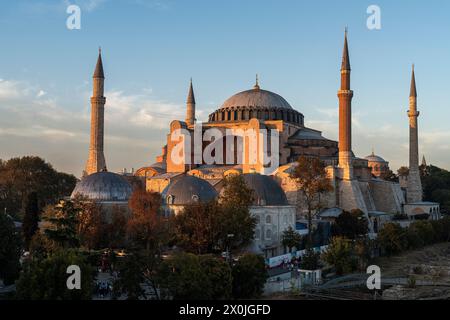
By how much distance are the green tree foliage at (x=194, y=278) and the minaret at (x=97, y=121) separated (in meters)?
18.1

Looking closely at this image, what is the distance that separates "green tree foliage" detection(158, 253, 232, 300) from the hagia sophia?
27.9ft

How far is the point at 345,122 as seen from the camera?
32812 mm

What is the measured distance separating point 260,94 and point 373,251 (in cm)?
1719

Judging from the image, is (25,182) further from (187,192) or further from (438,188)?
(438,188)

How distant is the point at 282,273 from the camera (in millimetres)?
19703

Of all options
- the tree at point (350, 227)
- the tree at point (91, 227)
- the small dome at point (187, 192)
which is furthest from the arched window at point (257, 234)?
the tree at point (91, 227)

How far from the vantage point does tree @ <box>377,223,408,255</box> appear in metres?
26.3

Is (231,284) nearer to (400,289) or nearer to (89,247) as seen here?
(400,289)

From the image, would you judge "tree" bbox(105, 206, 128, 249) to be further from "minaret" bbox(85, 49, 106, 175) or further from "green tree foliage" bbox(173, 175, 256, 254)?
"minaret" bbox(85, 49, 106, 175)

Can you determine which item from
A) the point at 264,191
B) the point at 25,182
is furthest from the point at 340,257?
the point at 25,182

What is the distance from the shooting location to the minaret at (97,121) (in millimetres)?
32344

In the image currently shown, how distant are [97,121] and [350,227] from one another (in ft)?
47.9

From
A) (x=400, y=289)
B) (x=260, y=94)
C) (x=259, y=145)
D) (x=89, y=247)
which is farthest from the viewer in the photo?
(x=260, y=94)
